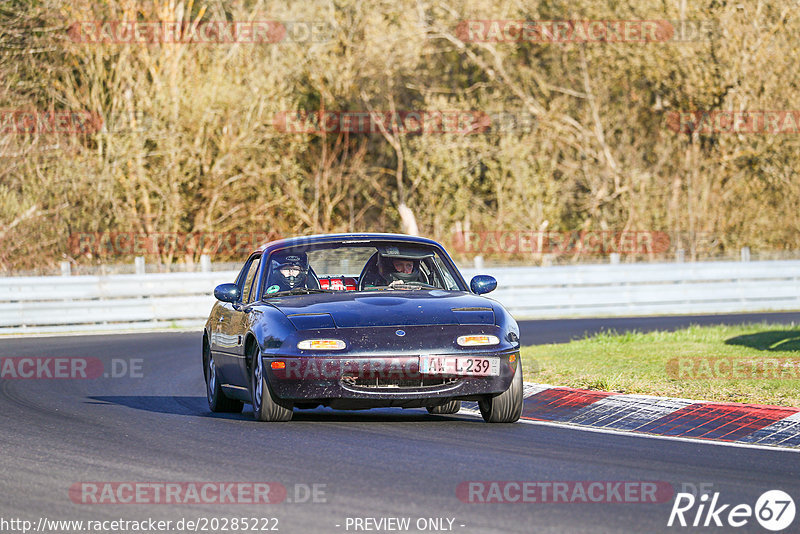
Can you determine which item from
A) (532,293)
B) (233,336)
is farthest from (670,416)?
(532,293)

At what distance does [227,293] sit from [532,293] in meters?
16.9

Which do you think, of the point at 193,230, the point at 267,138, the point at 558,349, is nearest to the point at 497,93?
the point at 267,138

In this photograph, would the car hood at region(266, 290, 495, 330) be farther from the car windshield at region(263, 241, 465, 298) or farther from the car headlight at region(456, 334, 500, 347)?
the car windshield at region(263, 241, 465, 298)

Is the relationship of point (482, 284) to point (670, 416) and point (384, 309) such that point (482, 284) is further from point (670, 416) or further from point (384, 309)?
point (670, 416)

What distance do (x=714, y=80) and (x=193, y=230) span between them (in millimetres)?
16374

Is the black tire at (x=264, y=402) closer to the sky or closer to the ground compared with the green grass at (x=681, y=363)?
closer to the sky

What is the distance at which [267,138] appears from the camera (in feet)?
115

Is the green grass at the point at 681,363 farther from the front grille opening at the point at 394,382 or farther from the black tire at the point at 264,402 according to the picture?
the black tire at the point at 264,402

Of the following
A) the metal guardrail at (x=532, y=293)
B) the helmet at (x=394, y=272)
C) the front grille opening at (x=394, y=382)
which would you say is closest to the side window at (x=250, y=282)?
the helmet at (x=394, y=272)

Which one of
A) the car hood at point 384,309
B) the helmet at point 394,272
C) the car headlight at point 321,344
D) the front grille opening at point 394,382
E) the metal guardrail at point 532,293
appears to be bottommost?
the metal guardrail at point 532,293

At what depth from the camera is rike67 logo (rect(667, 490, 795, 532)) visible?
19.2 feet

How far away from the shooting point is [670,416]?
32.2 feet

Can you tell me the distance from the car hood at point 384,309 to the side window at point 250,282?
0.88 m

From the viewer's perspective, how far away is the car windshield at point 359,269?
1055cm
